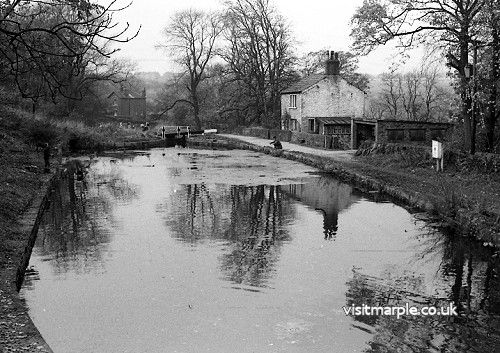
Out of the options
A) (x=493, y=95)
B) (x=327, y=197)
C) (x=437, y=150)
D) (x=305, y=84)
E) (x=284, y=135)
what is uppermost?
(x=305, y=84)

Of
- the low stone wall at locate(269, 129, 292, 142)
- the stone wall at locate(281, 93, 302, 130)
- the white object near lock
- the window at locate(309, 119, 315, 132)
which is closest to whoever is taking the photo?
the white object near lock

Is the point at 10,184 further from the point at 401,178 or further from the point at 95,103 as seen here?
the point at 95,103

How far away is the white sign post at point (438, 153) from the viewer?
20.0 metres

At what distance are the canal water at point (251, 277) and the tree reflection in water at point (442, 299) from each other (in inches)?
1.1

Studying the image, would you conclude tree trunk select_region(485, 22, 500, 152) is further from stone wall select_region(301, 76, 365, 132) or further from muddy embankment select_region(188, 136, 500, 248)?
stone wall select_region(301, 76, 365, 132)

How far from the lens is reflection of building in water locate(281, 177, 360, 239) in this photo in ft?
49.2

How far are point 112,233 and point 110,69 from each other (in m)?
41.6

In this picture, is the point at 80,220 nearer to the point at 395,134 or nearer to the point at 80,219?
the point at 80,219

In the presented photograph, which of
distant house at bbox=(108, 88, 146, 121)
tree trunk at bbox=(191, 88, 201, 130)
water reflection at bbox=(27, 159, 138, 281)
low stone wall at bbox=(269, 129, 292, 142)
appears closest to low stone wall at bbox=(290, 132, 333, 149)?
low stone wall at bbox=(269, 129, 292, 142)

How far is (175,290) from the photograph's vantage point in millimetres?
9242

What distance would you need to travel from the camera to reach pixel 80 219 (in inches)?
600

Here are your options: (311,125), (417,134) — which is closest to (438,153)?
(417,134)

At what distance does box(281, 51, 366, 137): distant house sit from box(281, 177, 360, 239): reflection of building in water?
26370 mm

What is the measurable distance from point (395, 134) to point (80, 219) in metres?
19.0
